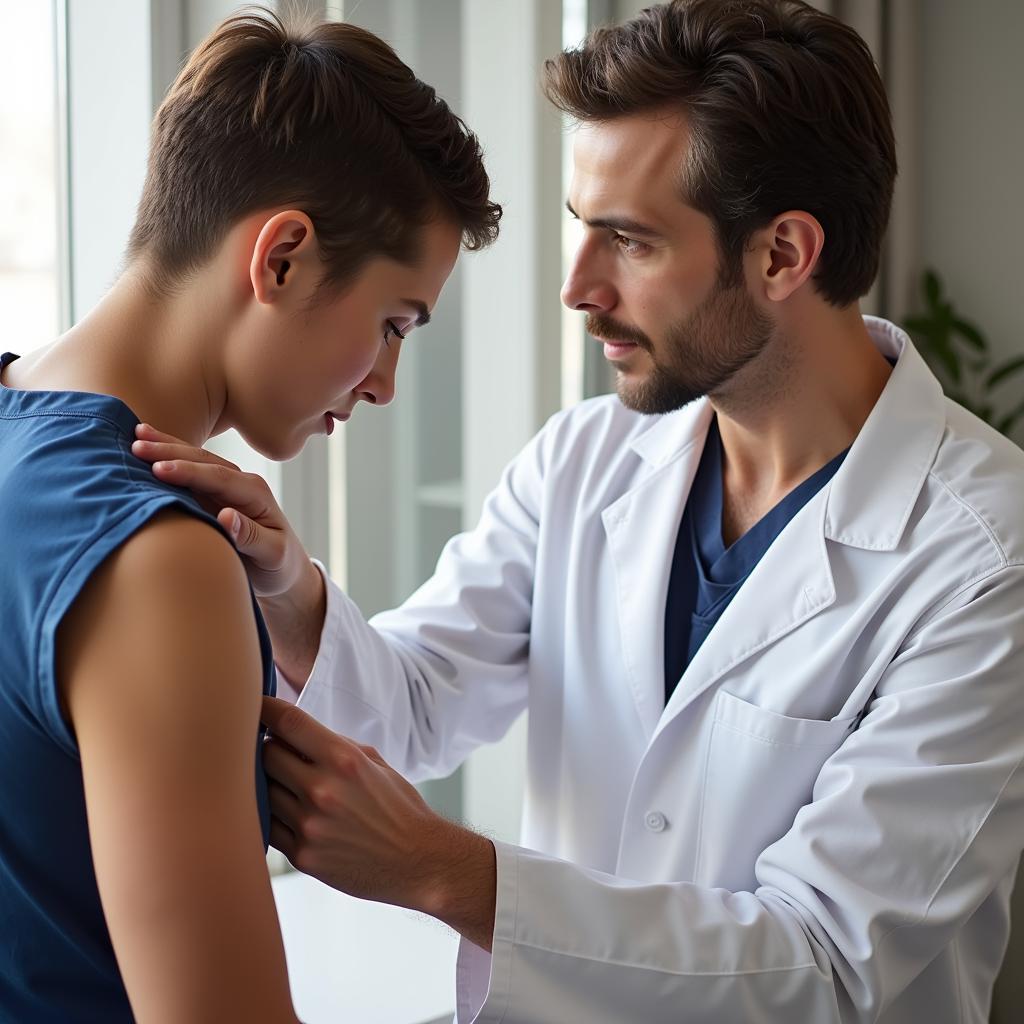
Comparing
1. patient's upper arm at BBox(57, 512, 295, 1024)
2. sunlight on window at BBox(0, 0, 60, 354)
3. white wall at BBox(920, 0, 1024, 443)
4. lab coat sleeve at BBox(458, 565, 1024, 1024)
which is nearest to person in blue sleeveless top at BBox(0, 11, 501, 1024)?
patient's upper arm at BBox(57, 512, 295, 1024)

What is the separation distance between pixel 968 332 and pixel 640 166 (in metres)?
1.38

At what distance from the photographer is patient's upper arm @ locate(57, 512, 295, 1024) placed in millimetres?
675

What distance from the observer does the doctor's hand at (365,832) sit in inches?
37.0

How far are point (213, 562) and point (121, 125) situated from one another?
48.4 inches

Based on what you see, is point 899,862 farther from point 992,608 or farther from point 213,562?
point 213,562

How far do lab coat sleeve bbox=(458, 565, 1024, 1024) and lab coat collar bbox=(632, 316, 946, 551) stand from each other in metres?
0.14

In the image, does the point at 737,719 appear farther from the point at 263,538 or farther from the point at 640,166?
the point at 640,166

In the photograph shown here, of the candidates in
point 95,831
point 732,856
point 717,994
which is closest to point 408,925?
point 732,856

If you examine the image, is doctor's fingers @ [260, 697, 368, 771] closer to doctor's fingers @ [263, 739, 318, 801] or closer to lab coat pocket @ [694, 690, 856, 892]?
doctor's fingers @ [263, 739, 318, 801]

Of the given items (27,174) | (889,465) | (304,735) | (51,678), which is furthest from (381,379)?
(27,174)

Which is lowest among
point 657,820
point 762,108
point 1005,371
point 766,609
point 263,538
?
point 657,820

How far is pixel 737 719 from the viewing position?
4.34 feet

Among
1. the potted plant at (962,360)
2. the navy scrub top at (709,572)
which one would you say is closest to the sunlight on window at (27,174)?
the navy scrub top at (709,572)

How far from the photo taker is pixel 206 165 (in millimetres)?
874
